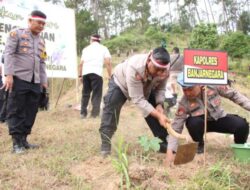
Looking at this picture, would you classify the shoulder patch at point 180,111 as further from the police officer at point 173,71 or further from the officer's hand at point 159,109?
the police officer at point 173,71

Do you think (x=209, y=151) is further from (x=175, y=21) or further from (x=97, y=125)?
(x=175, y=21)

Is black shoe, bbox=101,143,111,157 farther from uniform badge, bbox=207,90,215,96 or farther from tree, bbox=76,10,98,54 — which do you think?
tree, bbox=76,10,98,54

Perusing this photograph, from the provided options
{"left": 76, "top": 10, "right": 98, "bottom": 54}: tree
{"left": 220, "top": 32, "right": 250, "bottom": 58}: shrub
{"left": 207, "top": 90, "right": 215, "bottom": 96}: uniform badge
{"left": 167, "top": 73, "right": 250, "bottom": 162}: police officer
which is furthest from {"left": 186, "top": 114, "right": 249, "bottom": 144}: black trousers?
{"left": 220, "top": 32, "right": 250, "bottom": 58}: shrub

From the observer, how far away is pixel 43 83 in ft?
14.6

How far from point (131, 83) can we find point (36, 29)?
129 centimetres

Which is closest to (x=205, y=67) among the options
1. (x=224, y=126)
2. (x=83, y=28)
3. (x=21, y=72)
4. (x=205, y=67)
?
(x=205, y=67)

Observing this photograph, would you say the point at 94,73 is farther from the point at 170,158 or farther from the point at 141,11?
the point at 141,11

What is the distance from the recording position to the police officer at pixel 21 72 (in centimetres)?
402

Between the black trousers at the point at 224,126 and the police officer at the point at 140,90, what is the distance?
1.01ft

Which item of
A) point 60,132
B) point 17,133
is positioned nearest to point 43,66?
point 17,133

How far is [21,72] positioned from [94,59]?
9.58 ft

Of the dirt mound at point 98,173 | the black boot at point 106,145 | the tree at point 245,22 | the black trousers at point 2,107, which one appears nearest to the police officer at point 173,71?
the black trousers at point 2,107

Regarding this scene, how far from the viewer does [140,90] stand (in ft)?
11.7

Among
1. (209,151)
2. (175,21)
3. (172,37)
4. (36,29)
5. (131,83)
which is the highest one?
(175,21)
